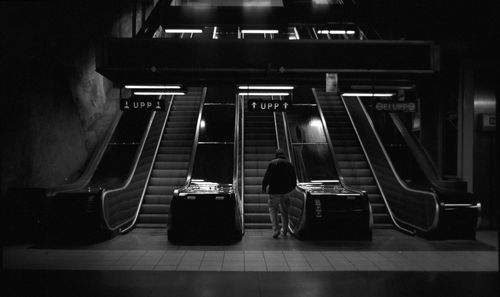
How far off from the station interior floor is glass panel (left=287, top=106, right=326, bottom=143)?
5544 millimetres

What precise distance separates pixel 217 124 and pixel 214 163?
8.70 ft

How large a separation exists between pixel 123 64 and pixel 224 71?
2.26m

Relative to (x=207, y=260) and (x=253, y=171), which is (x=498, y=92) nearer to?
(x=207, y=260)

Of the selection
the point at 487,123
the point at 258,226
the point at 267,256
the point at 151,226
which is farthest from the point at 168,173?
the point at 487,123

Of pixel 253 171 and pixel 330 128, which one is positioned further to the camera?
pixel 330 128

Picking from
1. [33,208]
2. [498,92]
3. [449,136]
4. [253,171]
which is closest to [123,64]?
[33,208]

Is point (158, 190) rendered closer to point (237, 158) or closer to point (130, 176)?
point (130, 176)

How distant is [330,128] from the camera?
1493 centimetres

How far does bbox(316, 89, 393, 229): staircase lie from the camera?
36.2 ft

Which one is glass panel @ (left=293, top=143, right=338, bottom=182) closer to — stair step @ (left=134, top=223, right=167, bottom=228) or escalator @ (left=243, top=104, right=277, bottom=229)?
escalator @ (left=243, top=104, right=277, bottom=229)

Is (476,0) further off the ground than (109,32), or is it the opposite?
(109,32)

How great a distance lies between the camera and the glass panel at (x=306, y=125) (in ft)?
46.4

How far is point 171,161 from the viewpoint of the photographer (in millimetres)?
13211

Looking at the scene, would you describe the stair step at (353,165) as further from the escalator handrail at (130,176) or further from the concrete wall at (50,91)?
the concrete wall at (50,91)
